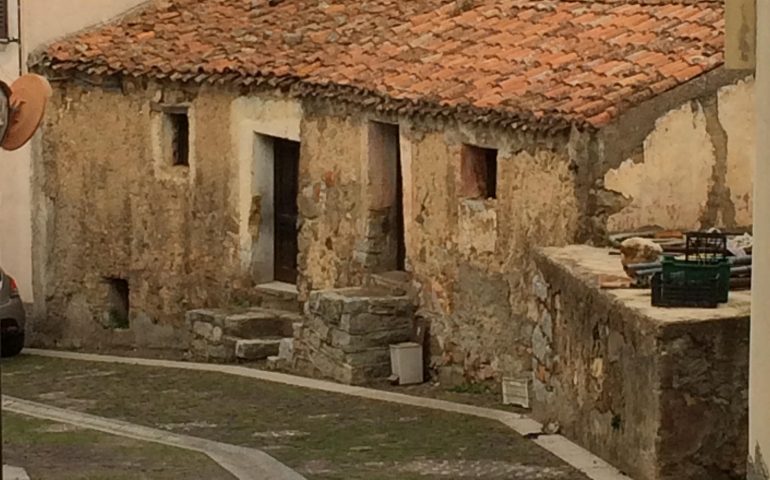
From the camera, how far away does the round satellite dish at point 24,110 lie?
970cm

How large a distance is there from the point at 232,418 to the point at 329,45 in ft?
16.9

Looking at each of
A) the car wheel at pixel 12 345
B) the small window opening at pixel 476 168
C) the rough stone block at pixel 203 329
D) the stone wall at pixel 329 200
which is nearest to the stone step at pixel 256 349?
the rough stone block at pixel 203 329

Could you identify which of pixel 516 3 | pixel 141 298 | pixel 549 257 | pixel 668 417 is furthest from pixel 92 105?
pixel 668 417

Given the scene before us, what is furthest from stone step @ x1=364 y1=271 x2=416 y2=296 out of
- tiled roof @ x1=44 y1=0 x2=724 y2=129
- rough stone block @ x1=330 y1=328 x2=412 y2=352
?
tiled roof @ x1=44 y1=0 x2=724 y2=129

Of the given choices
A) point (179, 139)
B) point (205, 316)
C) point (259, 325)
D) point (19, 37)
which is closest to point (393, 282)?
point (259, 325)

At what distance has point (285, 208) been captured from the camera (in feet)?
67.8

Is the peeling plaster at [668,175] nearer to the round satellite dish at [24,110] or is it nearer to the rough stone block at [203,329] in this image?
the rough stone block at [203,329]

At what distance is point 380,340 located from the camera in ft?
59.0

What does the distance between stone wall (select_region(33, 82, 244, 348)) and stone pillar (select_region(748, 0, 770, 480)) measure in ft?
33.8

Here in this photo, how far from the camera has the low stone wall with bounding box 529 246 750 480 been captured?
12.2 meters

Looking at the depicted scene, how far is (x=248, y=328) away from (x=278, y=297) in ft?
2.43

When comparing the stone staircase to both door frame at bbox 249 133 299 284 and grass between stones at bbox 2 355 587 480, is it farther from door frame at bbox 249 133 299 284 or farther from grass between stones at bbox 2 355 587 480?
grass between stones at bbox 2 355 587 480

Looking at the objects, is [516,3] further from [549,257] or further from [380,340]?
[549,257]

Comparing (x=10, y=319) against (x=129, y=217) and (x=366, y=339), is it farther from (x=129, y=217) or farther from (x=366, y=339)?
(x=366, y=339)
